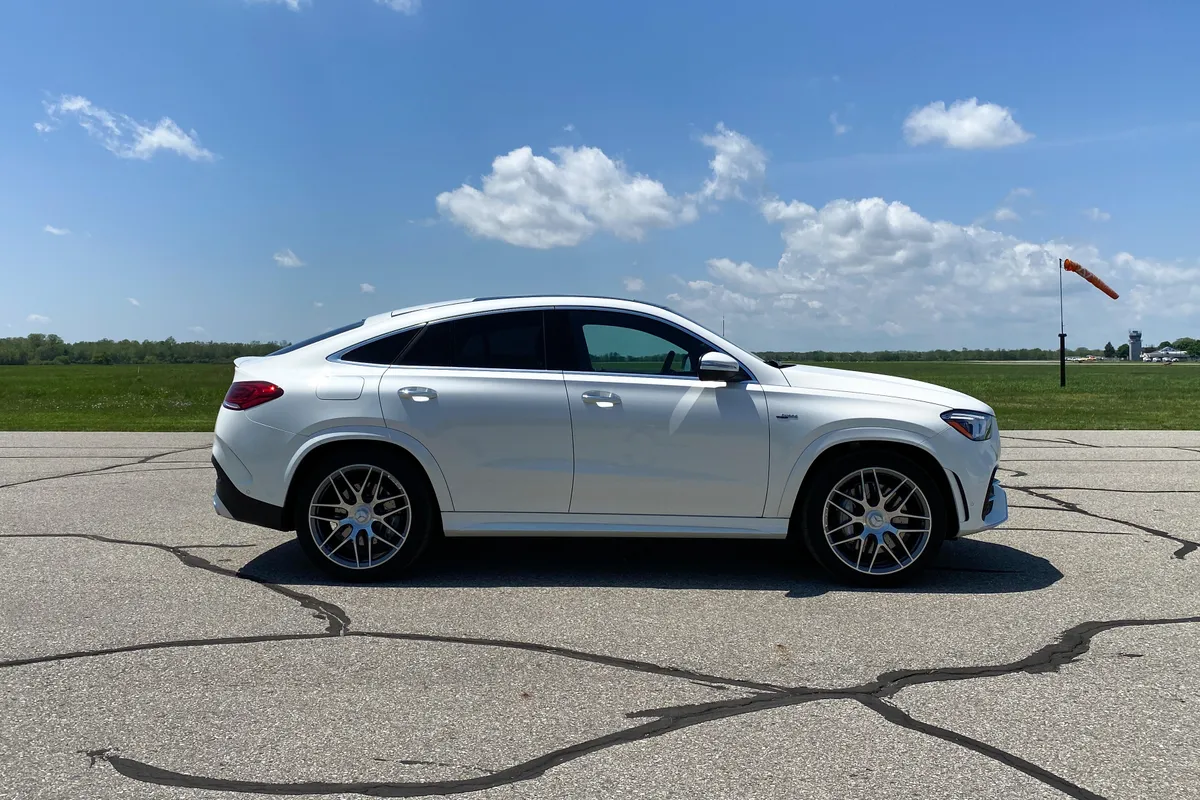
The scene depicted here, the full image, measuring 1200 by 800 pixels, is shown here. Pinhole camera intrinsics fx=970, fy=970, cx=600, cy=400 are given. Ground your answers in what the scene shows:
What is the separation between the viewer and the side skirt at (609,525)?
228 inches

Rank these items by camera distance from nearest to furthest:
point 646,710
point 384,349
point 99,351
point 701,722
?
1. point 701,722
2. point 646,710
3. point 384,349
4. point 99,351

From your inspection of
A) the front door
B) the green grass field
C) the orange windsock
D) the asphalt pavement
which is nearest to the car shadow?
the asphalt pavement

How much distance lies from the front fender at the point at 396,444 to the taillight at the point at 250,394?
0.39 meters

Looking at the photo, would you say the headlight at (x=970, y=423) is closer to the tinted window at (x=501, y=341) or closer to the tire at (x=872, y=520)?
the tire at (x=872, y=520)

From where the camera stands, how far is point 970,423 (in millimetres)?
5828

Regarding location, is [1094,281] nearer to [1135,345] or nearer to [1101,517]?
[1101,517]

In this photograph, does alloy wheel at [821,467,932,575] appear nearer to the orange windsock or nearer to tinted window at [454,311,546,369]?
tinted window at [454,311,546,369]

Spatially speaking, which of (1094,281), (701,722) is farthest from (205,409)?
(1094,281)

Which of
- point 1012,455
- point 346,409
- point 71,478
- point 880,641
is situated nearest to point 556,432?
point 346,409

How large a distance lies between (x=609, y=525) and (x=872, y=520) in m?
1.56

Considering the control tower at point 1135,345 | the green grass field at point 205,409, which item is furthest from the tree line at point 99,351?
the control tower at point 1135,345

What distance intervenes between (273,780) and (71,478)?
8519 mm

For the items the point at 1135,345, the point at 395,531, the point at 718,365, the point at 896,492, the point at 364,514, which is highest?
the point at 1135,345

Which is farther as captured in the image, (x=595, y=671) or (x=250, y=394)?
(x=250, y=394)
